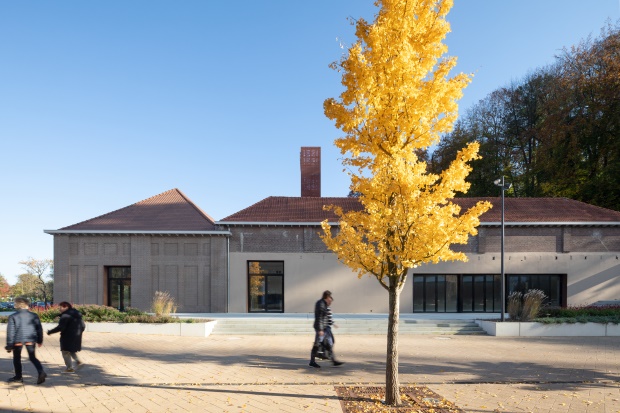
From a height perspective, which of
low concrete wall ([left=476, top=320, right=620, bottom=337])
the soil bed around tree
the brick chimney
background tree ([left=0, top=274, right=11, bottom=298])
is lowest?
background tree ([left=0, top=274, right=11, bottom=298])

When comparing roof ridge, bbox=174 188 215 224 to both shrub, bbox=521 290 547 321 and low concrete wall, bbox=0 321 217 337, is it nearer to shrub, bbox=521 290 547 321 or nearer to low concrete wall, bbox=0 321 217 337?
low concrete wall, bbox=0 321 217 337

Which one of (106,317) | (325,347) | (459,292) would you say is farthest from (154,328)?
(459,292)

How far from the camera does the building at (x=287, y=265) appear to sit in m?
22.7

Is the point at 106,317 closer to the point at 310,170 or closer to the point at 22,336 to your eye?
the point at 22,336

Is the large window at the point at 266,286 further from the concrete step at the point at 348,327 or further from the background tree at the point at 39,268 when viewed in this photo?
the background tree at the point at 39,268

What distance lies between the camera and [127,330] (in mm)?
16062

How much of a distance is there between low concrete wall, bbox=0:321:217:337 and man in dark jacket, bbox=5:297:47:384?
7279 millimetres

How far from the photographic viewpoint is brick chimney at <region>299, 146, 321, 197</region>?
26.8 meters

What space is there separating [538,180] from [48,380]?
119ft

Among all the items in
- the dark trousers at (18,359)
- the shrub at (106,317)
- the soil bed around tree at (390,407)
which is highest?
the dark trousers at (18,359)

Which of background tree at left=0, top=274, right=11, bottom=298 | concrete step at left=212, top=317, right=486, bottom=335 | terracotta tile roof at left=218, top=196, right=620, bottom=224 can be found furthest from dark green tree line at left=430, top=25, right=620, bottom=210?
background tree at left=0, top=274, right=11, bottom=298

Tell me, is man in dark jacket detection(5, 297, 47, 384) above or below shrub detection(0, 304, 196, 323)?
above

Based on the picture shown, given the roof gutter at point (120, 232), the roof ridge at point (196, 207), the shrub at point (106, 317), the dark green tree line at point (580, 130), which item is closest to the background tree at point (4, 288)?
the roof gutter at point (120, 232)

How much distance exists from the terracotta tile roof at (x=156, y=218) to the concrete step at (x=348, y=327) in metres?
7.04
